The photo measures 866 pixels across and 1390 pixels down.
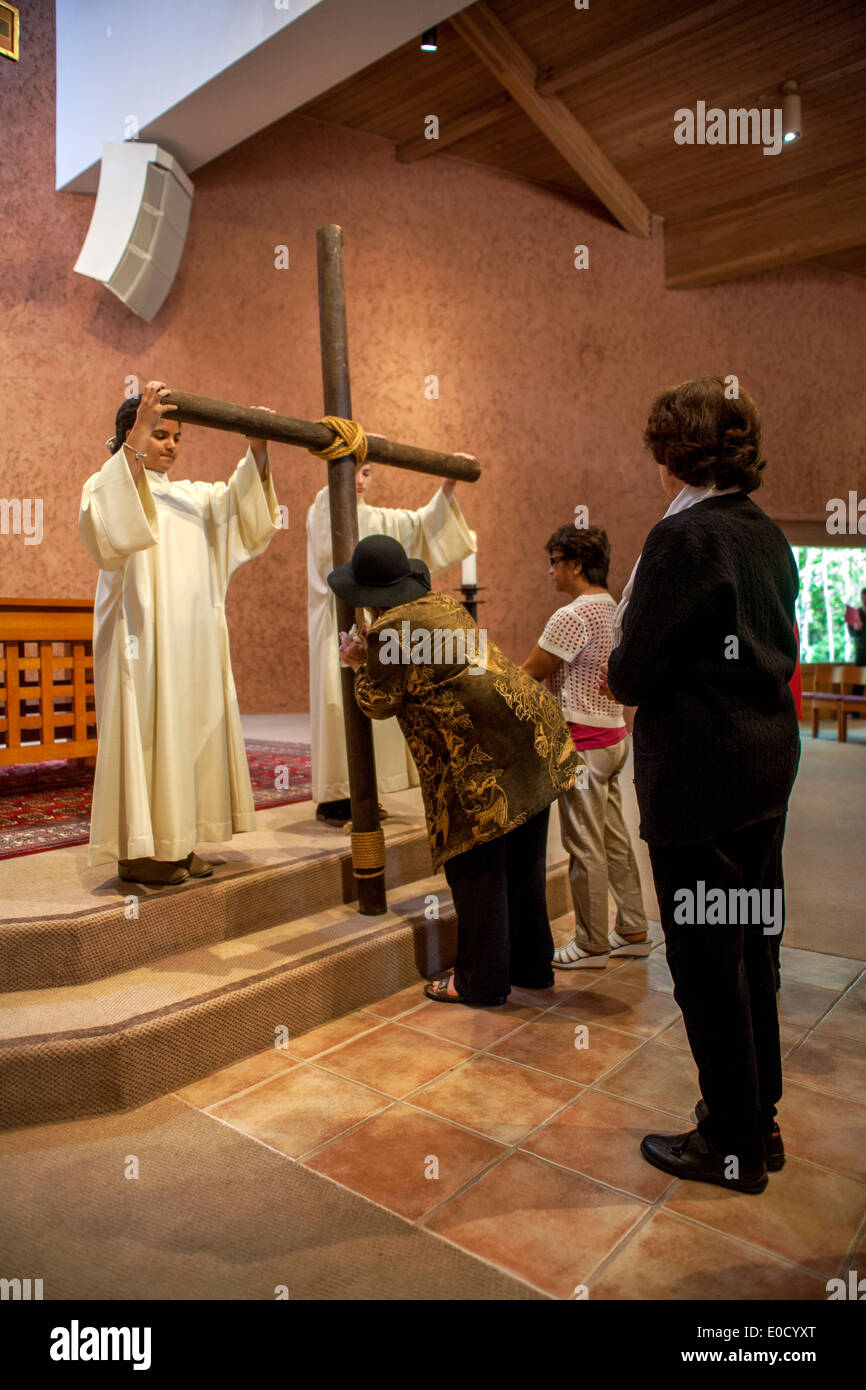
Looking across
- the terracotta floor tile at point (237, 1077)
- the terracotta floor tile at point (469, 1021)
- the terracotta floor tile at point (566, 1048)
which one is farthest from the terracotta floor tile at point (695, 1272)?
the terracotta floor tile at point (237, 1077)

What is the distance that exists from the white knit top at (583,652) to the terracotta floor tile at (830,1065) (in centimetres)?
116

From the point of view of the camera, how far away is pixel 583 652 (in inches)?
123

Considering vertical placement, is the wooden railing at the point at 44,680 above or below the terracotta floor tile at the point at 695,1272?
above

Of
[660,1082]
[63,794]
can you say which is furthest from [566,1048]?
[63,794]

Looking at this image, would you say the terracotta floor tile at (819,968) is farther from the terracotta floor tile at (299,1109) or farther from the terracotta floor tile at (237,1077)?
the terracotta floor tile at (237,1077)

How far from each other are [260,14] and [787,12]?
3709 millimetres

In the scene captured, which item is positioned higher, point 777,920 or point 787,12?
point 787,12

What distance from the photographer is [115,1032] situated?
2246 mm

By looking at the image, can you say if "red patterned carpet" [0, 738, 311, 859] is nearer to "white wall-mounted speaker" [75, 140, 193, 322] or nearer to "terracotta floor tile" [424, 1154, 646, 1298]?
"terracotta floor tile" [424, 1154, 646, 1298]

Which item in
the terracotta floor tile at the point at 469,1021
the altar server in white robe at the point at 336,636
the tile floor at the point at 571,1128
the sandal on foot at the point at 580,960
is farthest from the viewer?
the altar server in white robe at the point at 336,636

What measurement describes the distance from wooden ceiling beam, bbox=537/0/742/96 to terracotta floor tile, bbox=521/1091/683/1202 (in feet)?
23.4

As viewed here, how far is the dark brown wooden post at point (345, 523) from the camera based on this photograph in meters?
3.05
